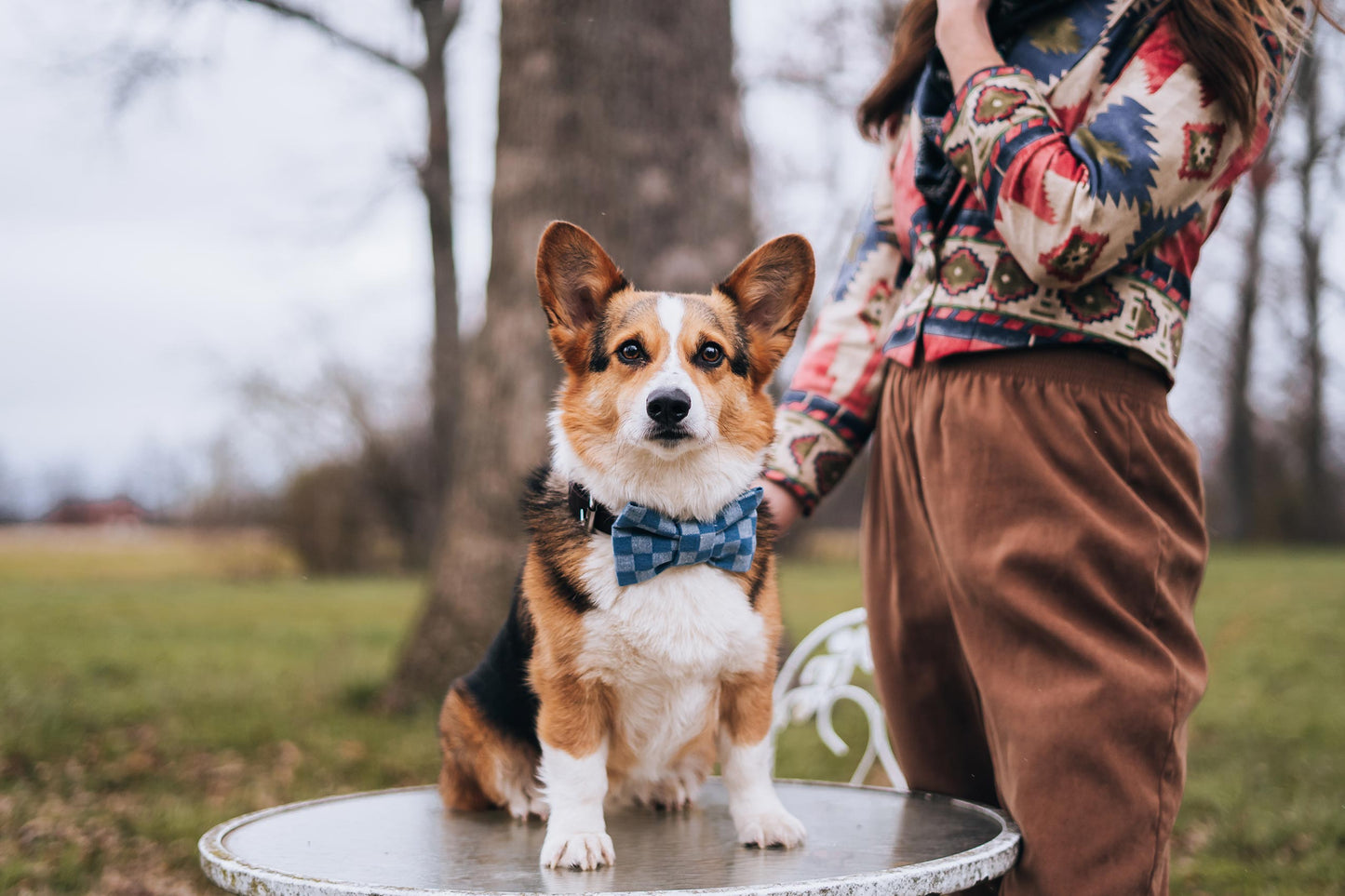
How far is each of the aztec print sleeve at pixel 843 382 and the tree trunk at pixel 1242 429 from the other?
647 inches

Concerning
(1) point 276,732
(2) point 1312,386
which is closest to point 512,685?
(1) point 276,732

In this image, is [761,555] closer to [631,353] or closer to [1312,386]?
[631,353]

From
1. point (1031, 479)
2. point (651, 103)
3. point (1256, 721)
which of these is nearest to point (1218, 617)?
point (1256, 721)

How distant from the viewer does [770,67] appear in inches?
480

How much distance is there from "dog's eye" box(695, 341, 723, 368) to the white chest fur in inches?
15.5

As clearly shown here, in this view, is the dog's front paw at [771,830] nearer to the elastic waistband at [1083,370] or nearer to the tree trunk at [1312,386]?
the elastic waistband at [1083,370]

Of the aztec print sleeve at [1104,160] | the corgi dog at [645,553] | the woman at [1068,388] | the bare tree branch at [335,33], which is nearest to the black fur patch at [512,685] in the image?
the corgi dog at [645,553]

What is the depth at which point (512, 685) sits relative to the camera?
2.25 meters

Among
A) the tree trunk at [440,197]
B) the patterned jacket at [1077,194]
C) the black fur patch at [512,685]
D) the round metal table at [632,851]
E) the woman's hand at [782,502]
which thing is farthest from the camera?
the tree trunk at [440,197]

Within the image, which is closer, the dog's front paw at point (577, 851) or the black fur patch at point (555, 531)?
the dog's front paw at point (577, 851)

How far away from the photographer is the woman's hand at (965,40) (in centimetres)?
200

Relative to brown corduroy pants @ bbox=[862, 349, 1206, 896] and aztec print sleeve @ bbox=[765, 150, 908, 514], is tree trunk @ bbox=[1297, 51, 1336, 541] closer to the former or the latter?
aztec print sleeve @ bbox=[765, 150, 908, 514]

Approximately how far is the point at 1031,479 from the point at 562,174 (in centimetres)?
428

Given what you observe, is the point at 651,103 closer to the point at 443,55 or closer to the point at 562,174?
the point at 562,174
